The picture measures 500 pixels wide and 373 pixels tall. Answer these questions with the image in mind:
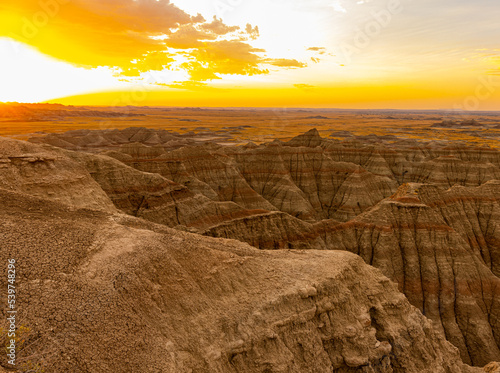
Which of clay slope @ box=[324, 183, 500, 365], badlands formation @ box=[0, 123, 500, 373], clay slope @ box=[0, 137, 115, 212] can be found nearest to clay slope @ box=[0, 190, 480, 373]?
badlands formation @ box=[0, 123, 500, 373]

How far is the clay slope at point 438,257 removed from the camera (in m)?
24.9

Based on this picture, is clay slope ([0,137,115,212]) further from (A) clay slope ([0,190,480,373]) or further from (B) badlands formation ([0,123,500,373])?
(A) clay slope ([0,190,480,373])

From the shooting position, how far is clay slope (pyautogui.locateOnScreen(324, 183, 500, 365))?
979 inches

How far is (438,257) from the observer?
27.1 metres

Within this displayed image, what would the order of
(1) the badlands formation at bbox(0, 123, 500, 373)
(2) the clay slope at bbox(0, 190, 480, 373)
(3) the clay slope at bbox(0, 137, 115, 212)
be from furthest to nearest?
(3) the clay slope at bbox(0, 137, 115, 212) → (1) the badlands formation at bbox(0, 123, 500, 373) → (2) the clay slope at bbox(0, 190, 480, 373)

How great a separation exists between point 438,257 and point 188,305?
24380mm

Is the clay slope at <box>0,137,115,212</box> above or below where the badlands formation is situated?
above

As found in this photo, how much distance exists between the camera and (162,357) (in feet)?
31.9

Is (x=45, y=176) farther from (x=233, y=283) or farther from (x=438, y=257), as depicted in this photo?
(x=438, y=257)

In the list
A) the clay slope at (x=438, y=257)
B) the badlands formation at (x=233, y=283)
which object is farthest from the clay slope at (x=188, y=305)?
the clay slope at (x=438, y=257)

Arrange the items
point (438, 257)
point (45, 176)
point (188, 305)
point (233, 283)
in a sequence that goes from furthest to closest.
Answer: point (438, 257) < point (45, 176) < point (233, 283) < point (188, 305)

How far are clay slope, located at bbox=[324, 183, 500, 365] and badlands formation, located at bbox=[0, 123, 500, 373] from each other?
0.10 metres

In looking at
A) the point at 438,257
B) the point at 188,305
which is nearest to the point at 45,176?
the point at 188,305

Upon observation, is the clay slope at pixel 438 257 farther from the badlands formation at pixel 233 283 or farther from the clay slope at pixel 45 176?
the clay slope at pixel 45 176
